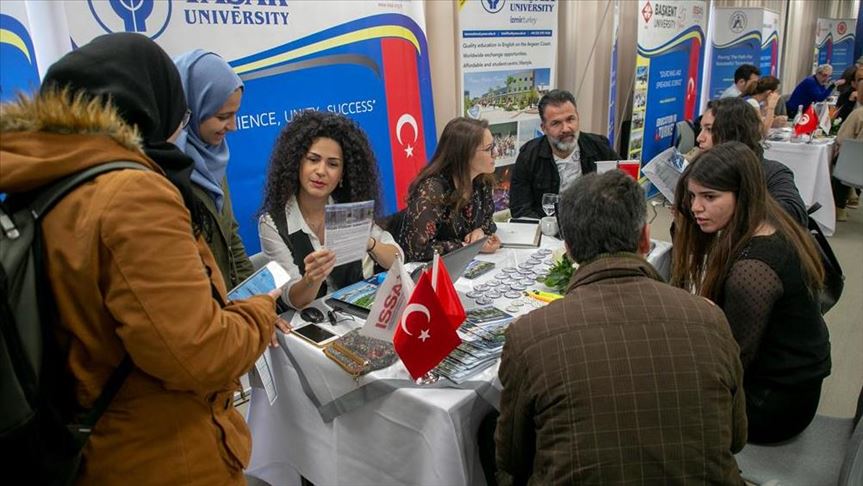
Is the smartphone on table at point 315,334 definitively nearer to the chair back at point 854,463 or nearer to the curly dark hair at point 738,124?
the chair back at point 854,463

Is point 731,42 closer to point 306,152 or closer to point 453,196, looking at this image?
point 453,196

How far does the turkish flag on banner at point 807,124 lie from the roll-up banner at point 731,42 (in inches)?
111

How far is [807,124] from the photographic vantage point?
210 inches

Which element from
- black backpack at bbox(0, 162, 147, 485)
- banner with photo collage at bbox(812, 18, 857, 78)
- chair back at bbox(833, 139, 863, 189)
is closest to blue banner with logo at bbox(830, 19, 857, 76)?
banner with photo collage at bbox(812, 18, 857, 78)

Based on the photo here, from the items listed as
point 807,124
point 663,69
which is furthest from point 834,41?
point 807,124

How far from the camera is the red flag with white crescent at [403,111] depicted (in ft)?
11.6

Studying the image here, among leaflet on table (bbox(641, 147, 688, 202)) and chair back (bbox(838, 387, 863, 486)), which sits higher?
leaflet on table (bbox(641, 147, 688, 202))

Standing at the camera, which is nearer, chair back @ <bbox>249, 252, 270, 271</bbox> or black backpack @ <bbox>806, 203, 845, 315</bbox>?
black backpack @ <bbox>806, 203, 845, 315</bbox>

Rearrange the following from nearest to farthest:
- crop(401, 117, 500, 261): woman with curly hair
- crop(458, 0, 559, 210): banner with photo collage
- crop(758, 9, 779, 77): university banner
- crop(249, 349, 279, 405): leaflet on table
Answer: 1. crop(249, 349, 279, 405): leaflet on table
2. crop(401, 117, 500, 261): woman with curly hair
3. crop(458, 0, 559, 210): banner with photo collage
4. crop(758, 9, 779, 77): university banner

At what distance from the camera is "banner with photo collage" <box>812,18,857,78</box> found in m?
11.9

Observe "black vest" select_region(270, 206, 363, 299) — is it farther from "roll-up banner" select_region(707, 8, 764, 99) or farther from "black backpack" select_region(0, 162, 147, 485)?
"roll-up banner" select_region(707, 8, 764, 99)

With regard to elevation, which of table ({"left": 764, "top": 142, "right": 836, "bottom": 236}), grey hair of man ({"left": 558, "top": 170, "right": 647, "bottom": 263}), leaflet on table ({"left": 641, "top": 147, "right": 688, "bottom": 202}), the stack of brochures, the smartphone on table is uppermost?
grey hair of man ({"left": 558, "top": 170, "right": 647, "bottom": 263})

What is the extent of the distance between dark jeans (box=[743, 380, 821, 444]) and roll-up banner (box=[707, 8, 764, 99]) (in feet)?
24.4

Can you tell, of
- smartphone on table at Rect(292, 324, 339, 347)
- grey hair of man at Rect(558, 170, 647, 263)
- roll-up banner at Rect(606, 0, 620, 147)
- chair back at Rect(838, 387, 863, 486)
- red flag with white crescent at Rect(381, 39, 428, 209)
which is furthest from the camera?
roll-up banner at Rect(606, 0, 620, 147)
